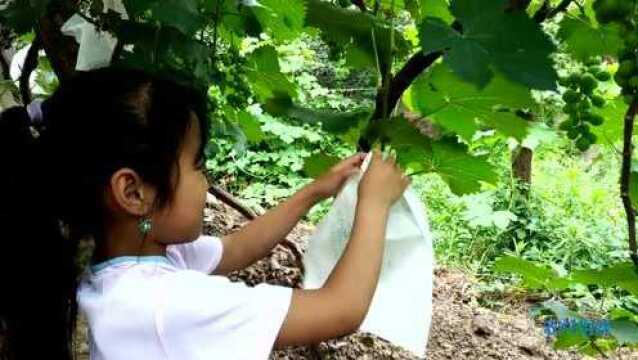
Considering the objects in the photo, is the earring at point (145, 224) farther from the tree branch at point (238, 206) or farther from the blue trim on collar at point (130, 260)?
the tree branch at point (238, 206)

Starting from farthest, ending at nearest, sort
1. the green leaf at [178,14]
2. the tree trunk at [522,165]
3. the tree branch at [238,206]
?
the tree trunk at [522,165]
the tree branch at [238,206]
the green leaf at [178,14]

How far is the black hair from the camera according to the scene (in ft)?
3.79

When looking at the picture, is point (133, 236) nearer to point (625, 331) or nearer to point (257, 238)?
point (257, 238)

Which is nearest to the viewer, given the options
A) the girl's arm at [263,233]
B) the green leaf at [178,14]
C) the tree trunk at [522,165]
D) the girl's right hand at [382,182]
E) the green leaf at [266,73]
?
the girl's right hand at [382,182]

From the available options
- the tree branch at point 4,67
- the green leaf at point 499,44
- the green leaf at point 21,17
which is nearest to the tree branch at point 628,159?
the green leaf at point 499,44

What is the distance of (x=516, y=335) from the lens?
3002 millimetres

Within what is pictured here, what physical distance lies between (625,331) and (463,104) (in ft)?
1.47

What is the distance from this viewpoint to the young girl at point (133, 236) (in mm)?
1099

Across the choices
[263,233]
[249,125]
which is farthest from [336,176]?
[249,125]

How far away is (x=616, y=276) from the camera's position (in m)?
1.21

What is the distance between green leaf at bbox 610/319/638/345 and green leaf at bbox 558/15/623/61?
1.40 ft

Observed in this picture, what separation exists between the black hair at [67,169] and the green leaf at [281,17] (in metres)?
0.56

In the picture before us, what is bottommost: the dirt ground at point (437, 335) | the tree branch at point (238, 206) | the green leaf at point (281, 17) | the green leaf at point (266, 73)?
the dirt ground at point (437, 335)

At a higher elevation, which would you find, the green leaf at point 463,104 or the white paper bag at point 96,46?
the green leaf at point 463,104
